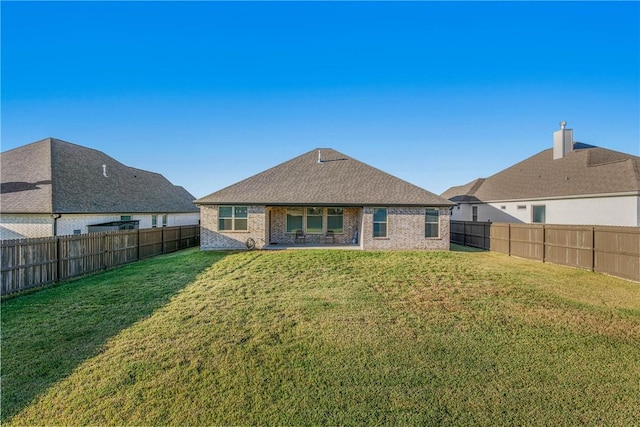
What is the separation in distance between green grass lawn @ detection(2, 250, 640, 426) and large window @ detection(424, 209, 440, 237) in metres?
6.08

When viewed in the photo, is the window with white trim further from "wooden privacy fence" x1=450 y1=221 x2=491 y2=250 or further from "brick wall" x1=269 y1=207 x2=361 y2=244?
"wooden privacy fence" x1=450 y1=221 x2=491 y2=250

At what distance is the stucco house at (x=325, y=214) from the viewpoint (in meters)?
15.6

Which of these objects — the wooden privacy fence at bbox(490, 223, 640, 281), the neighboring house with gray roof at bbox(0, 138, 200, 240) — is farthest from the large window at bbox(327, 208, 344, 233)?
the neighboring house with gray roof at bbox(0, 138, 200, 240)

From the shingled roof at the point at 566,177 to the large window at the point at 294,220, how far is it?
14997mm

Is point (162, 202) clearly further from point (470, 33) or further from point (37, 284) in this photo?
point (470, 33)

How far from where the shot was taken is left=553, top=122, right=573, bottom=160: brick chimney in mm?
19953

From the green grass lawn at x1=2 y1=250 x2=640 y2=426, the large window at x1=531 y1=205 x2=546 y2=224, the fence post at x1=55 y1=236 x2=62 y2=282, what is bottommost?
the green grass lawn at x1=2 y1=250 x2=640 y2=426

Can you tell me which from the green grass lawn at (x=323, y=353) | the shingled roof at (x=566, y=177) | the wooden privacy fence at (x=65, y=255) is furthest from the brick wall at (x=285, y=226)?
the shingled roof at (x=566, y=177)

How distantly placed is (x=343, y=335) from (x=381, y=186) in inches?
481

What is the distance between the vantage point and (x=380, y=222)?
15.7 meters

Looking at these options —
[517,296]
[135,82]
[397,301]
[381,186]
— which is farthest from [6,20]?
[517,296]

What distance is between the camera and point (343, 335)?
5945mm

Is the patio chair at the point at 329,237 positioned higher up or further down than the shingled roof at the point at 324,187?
further down

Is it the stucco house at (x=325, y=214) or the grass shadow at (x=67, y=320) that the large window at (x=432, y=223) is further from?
the grass shadow at (x=67, y=320)
